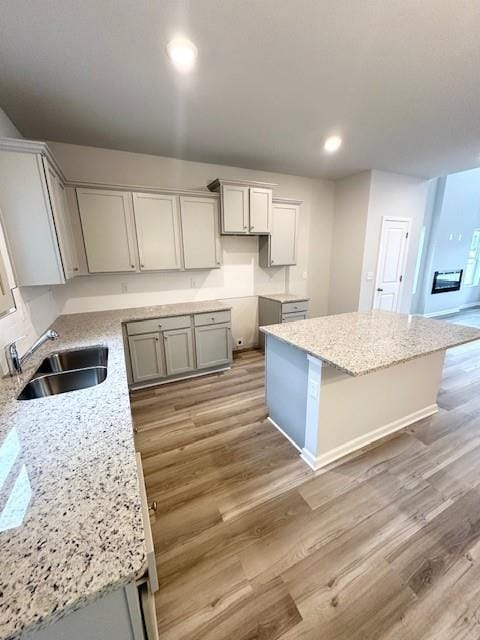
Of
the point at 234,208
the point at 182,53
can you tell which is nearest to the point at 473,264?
the point at 234,208

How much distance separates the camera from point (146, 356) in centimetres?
300

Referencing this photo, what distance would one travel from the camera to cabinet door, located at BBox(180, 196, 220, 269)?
3172 millimetres

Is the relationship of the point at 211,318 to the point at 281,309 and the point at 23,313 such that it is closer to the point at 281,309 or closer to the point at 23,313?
the point at 281,309

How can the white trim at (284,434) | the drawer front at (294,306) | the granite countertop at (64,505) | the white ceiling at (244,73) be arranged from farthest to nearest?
the drawer front at (294,306) < the white trim at (284,434) < the white ceiling at (244,73) < the granite countertop at (64,505)

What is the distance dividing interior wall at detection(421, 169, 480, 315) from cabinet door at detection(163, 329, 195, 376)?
560 centimetres

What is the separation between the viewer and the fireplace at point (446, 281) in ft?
19.5

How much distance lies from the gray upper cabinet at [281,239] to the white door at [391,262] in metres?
Result: 1.58

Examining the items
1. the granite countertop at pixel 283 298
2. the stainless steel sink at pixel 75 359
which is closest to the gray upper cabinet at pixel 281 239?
the granite countertop at pixel 283 298

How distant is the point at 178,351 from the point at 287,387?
1548 millimetres

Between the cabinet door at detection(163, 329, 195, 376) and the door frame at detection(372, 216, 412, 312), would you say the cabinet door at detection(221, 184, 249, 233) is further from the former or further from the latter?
the door frame at detection(372, 216, 412, 312)

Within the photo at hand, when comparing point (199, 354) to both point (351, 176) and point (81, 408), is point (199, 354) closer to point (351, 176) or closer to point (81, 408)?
point (81, 408)

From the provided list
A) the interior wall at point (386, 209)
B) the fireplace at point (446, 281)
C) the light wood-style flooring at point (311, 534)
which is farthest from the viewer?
the fireplace at point (446, 281)

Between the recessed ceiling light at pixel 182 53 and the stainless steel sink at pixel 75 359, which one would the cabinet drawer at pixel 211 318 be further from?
the recessed ceiling light at pixel 182 53

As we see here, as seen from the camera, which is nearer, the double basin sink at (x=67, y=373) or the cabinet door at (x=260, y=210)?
the double basin sink at (x=67, y=373)
